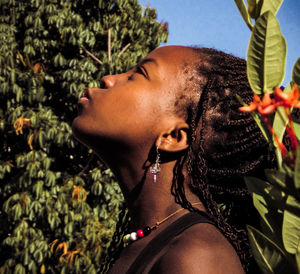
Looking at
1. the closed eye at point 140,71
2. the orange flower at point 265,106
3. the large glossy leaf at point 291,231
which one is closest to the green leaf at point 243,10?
the orange flower at point 265,106

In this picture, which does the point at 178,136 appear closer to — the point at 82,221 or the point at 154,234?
the point at 154,234

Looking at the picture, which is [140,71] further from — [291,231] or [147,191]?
[291,231]

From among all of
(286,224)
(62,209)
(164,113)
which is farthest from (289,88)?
(62,209)

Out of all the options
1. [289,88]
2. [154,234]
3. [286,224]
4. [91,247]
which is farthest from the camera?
[91,247]

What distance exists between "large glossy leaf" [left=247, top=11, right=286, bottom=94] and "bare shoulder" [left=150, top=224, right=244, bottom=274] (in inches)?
24.8

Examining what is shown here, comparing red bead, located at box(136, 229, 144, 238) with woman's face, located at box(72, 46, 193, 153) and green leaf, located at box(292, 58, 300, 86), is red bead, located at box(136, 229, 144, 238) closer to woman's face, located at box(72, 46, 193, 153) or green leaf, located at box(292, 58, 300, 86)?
woman's face, located at box(72, 46, 193, 153)

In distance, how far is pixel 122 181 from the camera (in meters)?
1.73

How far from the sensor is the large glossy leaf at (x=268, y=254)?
764 millimetres

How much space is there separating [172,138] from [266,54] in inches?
35.2

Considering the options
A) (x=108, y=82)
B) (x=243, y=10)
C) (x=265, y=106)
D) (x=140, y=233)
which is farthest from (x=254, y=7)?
(x=140, y=233)

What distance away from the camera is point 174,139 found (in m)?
1.66

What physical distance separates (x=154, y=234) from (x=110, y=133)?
46 cm

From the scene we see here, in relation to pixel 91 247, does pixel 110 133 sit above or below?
above

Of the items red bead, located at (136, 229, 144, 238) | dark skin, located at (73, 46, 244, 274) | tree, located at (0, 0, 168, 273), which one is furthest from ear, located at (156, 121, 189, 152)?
tree, located at (0, 0, 168, 273)
